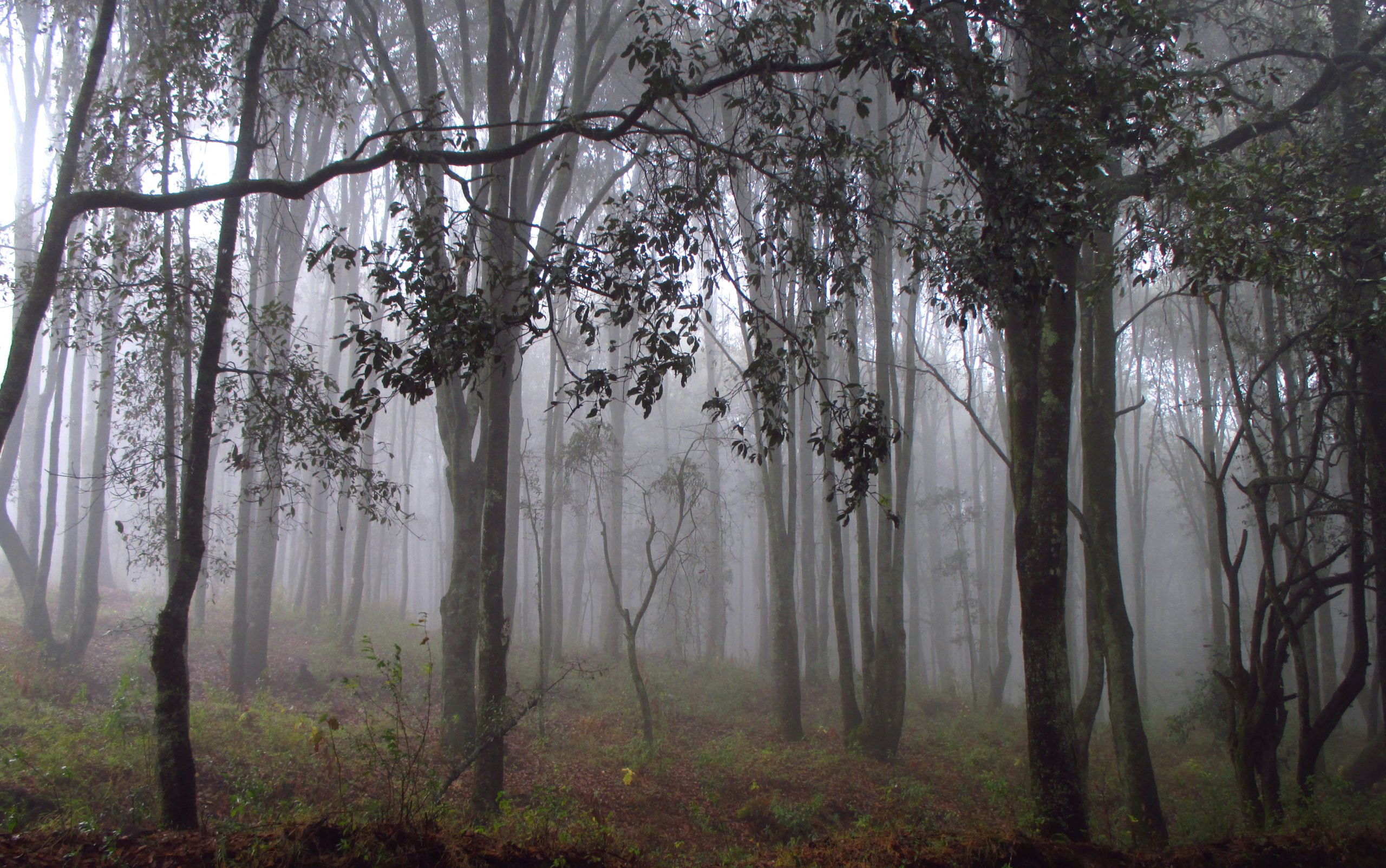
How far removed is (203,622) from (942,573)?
21.8 metres

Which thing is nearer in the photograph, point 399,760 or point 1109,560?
point 399,760

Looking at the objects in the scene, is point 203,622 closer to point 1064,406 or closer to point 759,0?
point 759,0

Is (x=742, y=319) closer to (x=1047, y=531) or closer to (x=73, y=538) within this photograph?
(x=1047, y=531)

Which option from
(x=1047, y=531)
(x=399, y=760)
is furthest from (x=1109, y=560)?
(x=399, y=760)

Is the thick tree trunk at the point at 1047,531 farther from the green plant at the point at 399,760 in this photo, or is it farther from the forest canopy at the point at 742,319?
the green plant at the point at 399,760

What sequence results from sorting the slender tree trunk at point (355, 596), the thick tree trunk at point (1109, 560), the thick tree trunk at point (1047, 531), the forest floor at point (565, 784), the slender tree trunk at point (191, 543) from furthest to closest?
the slender tree trunk at point (355, 596)
the thick tree trunk at point (1109, 560)
the thick tree trunk at point (1047, 531)
the slender tree trunk at point (191, 543)
the forest floor at point (565, 784)

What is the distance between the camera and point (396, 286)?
13.9ft

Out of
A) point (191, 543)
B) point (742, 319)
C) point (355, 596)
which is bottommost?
point (355, 596)

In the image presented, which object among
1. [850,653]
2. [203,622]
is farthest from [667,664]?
[203,622]

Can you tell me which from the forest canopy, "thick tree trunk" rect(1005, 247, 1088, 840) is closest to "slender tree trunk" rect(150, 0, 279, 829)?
the forest canopy

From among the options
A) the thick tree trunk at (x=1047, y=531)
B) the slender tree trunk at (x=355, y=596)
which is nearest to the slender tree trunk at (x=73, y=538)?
the slender tree trunk at (x=355, y=596)

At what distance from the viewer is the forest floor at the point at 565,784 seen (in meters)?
4.59

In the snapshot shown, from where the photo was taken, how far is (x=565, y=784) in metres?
9.20

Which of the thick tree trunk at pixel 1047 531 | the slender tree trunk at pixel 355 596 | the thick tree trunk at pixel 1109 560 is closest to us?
the thick tree trunk at pixel 1047 531
